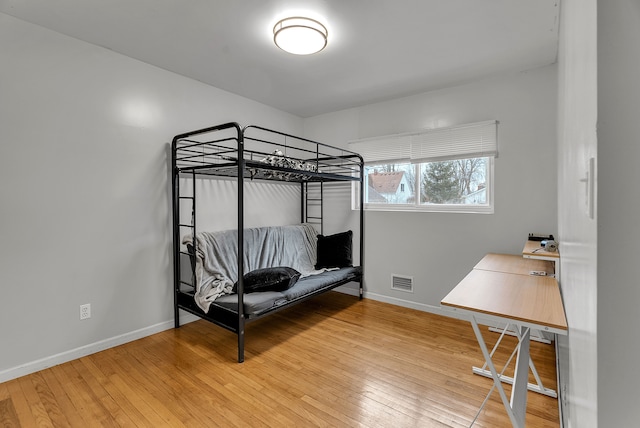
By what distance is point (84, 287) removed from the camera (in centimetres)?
241

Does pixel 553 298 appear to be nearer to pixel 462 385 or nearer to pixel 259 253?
pixel 462 385

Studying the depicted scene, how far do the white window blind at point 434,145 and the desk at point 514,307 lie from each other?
61.5 inches

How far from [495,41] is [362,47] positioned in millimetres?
1017

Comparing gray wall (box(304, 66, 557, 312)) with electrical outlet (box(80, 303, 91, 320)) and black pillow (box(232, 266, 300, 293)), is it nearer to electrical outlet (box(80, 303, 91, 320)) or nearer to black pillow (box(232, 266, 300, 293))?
black pillow (box(232, 266, 300, 293))

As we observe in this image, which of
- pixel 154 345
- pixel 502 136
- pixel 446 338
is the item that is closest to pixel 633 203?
pixel 446 338

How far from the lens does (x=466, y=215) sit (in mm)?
3154

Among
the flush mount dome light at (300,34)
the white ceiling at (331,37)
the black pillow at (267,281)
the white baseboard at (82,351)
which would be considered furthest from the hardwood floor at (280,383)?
the white ceiling at (331,37)

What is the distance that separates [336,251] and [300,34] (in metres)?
2.46

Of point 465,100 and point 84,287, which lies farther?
point 465,100

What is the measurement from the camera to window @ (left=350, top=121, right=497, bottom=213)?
3.09 m

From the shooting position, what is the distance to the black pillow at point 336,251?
379 centimetres

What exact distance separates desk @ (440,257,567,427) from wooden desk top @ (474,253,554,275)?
188 millimetres

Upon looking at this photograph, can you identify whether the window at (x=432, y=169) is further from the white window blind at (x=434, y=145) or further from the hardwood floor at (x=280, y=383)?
the hardwood floor at (x=280, y=383)

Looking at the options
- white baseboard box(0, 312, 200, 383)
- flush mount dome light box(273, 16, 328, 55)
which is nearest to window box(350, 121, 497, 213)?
flush mount dome light box(273, 16, 328, 55)
